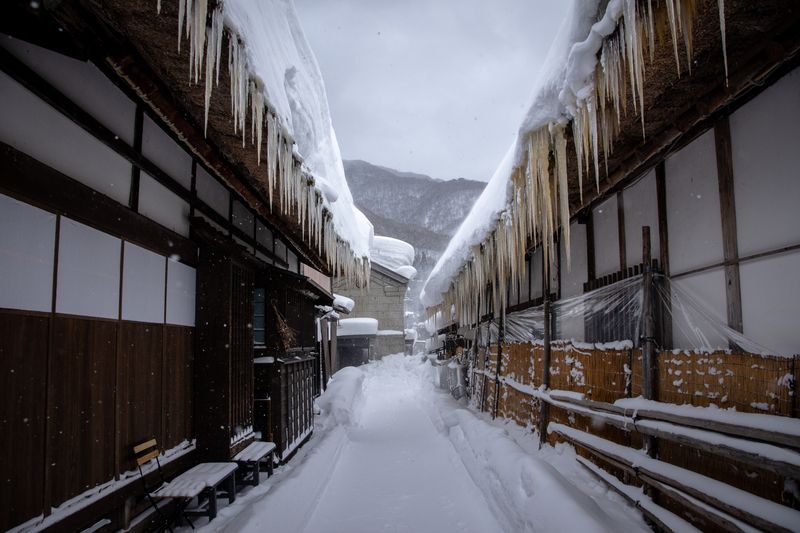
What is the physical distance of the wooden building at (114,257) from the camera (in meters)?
2.84

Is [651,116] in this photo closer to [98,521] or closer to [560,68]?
[560,68]

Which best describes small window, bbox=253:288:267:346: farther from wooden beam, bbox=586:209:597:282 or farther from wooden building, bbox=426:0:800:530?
wooden beam, bbox=586:209:597:282

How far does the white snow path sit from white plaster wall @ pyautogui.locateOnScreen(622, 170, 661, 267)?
370 centimetres

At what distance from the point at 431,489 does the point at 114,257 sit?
15.9 ft

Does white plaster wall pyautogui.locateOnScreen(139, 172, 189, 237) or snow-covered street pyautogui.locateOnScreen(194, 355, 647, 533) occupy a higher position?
white plaster wall pyautogui.locateOnScreen(139, 172, 189, 237)

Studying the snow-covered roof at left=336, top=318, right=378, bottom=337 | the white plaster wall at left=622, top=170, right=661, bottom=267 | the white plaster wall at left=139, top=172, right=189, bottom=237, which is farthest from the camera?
the snow-covered roof at left=336, top=318, right=378, bottom=337

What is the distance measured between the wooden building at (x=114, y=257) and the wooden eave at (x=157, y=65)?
0.01 meters

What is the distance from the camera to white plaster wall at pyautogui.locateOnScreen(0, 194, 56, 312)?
274 cm

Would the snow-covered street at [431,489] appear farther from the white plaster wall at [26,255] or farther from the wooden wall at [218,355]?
the white plaster wall at [26,255]

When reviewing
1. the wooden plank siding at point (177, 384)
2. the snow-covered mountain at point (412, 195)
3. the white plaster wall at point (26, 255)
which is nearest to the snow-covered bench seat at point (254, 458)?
the wooden plank siding at point (177, 384)

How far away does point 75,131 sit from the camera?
3.50m

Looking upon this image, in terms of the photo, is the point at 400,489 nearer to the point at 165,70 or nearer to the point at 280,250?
the point at 165,70

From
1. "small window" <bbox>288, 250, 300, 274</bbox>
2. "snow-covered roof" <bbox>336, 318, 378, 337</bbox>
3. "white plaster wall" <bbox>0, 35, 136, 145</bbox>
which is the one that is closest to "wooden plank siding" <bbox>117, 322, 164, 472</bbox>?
"white plaster wall" <bbox>0, 35, 136, 145</bbox>

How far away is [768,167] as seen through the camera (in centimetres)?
355
